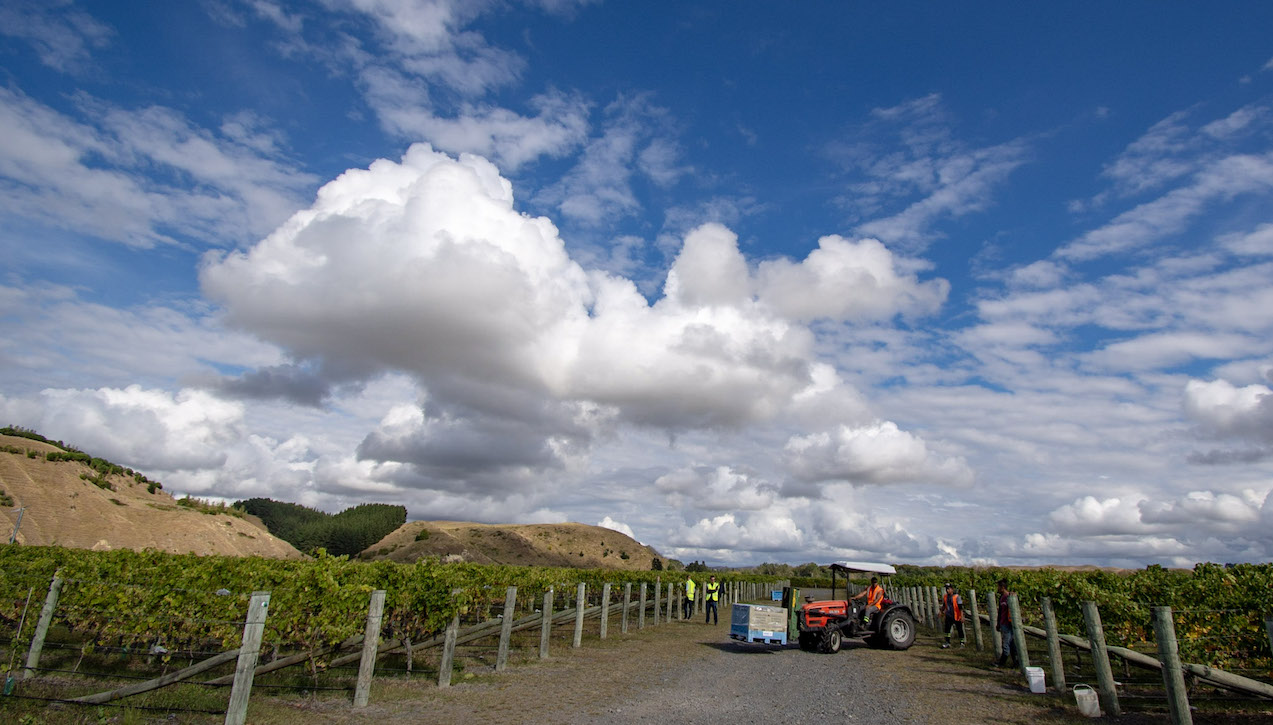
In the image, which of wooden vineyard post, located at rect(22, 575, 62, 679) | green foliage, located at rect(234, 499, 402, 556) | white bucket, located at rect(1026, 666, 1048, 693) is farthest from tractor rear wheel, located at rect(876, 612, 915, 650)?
green foliage, located at rect(234, 499, 402, 556)

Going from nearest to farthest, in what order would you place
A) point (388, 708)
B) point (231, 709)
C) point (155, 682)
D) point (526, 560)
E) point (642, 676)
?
1. point (231, 709)
2. point (155, 682)
3. point (388, 708)
4. point (642, 676)
5. point (526, 560)

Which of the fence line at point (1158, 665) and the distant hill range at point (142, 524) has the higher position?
the distant hill range at point (142, 524)

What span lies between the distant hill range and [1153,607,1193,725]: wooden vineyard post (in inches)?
614

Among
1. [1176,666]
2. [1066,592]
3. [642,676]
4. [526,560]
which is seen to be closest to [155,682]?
[642,676]

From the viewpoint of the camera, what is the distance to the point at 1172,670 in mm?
8062

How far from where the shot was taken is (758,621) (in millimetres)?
17359

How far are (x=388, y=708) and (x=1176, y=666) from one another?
10.5 m

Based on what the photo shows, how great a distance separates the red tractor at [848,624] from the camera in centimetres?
1764

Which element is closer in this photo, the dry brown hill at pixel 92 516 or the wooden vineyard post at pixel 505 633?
the wooden vineyard post at pixel 505 633

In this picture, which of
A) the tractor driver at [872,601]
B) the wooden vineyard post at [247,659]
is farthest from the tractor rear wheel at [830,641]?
the wooden vineyard post at [247,659]

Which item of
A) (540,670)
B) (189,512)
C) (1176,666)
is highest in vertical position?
(189,512)

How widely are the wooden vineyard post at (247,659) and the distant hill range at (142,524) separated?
10315 millimetres

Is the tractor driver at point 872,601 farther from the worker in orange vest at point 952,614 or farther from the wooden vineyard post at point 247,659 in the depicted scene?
the wooden vineyard post at point 247,659

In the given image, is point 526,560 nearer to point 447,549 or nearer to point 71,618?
point 447,549
